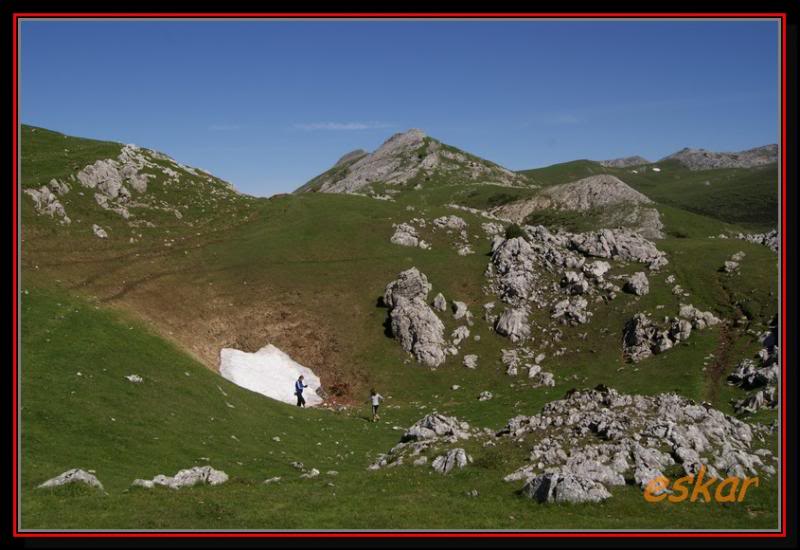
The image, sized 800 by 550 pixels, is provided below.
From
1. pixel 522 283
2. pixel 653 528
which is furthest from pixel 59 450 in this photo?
pixel 522 283

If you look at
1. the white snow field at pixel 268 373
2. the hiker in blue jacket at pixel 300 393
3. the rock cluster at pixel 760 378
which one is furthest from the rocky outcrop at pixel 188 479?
the rock cluster at pixel 760 378

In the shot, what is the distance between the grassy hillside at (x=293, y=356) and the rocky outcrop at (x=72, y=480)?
70cm

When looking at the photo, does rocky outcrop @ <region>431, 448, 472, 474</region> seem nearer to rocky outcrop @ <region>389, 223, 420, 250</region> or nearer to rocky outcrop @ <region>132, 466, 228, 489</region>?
rocky outcrop @ <region>132, 466, 228, 489</region>

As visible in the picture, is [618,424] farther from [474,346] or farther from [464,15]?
[474,346]

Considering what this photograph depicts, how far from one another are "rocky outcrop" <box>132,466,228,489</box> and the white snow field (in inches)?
1242

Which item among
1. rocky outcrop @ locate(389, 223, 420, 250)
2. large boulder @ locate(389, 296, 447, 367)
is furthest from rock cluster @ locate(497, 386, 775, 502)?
rocky outcrop @ locate(389, 223, 420, 250)

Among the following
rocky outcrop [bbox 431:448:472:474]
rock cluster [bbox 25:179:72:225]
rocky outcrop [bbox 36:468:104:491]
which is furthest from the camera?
rock cluster [bbox 25:179:72:225]

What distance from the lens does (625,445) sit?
116 feet

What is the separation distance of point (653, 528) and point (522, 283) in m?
58.6

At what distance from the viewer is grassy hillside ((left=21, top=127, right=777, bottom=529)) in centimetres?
2905

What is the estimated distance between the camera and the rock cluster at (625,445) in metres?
31.6

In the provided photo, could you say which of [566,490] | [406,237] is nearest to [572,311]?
[406,237]

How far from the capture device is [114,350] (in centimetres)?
5138

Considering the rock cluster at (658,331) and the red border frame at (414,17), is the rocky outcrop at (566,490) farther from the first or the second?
the rock cluster at (658,331)
